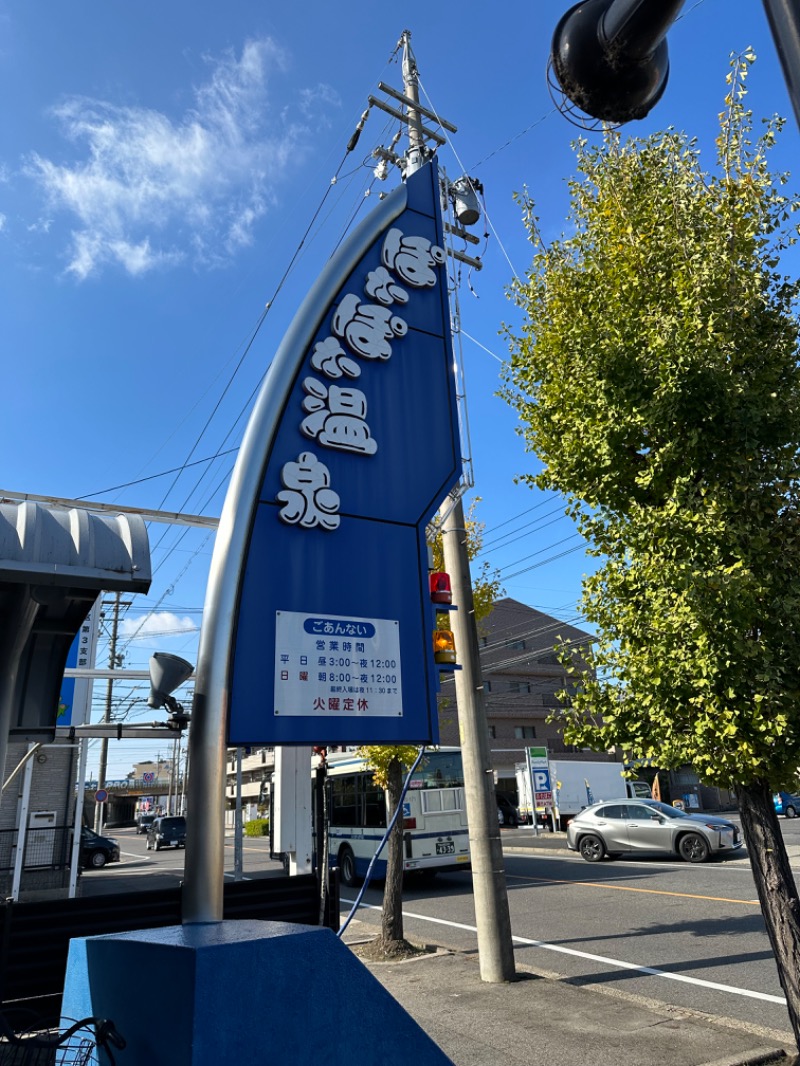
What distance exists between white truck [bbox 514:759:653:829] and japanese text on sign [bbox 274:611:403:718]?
25.3 meters

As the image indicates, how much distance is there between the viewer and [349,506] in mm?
5688

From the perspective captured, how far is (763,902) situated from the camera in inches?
220

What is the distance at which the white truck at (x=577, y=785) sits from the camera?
98.3 ft

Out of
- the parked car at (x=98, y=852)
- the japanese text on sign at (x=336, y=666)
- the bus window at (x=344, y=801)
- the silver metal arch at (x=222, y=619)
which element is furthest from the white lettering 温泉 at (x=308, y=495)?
the parked car at (x=98, y=852)

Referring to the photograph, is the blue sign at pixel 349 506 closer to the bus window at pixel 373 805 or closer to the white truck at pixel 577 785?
the bus window at pixel 373 805

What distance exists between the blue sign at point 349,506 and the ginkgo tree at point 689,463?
1.31 metres

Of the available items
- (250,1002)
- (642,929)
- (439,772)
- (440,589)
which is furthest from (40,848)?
(250,1002)

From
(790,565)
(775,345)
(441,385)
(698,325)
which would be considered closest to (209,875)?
(441,385)

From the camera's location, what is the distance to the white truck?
30.0 meters

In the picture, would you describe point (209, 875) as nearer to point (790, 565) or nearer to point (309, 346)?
point (309, 346)

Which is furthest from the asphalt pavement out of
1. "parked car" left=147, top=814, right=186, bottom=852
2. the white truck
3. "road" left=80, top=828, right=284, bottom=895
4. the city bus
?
"parked car" left=147, top=814, right=186, bottom=852

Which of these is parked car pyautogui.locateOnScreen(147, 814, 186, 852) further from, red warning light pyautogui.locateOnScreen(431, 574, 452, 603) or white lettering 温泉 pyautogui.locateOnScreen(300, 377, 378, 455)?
white lettering 温泉 pyautogui.locateOnScreen(300, 377, 378, 455)

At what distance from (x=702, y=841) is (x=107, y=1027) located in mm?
17180

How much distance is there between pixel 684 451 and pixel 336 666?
328cm
